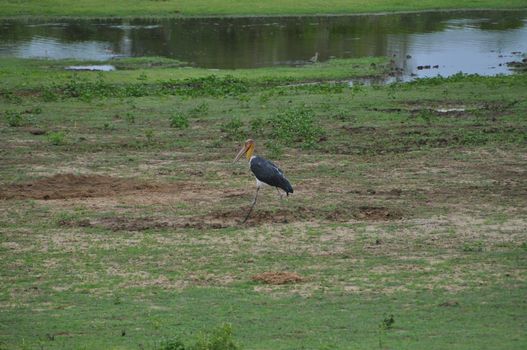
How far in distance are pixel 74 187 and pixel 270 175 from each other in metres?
4.60

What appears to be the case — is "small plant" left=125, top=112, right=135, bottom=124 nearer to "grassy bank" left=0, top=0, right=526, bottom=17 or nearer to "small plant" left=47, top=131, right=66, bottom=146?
"small plant" left=47, top=131, right=66, bottom=146

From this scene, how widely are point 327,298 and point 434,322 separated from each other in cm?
167

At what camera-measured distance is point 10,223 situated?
16.4m

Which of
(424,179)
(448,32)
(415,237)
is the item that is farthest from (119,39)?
(415,237)

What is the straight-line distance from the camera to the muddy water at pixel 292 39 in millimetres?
42188

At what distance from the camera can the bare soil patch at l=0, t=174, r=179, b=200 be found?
18.4m

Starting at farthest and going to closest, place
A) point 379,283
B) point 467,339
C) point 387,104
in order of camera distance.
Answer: point 387,104
point 379,283
point 467,339

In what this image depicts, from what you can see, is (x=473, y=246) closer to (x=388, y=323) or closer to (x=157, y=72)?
(x=388, y=323)

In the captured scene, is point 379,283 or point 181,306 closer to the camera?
point 181,306

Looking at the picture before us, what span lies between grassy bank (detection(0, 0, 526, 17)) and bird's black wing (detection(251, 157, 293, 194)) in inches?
1650

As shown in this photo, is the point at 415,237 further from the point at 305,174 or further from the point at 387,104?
the point at 387,104

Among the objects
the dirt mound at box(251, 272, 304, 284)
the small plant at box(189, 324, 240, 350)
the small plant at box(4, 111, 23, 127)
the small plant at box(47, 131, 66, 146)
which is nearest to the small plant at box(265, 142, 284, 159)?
the small plant at box(47, 131, 66, 146)

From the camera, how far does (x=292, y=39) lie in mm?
48625

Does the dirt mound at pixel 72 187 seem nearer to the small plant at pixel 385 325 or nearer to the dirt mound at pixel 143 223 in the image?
the dirt mound at pixel 143 223
